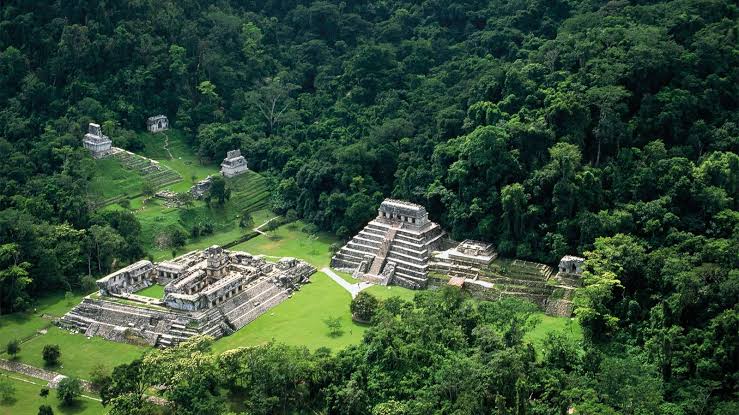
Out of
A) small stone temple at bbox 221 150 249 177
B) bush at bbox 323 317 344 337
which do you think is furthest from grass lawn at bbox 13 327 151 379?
small stone temple at bbox 221 150 249 177

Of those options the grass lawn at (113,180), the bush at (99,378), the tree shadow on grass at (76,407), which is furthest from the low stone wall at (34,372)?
the grass lawn at (113,180)

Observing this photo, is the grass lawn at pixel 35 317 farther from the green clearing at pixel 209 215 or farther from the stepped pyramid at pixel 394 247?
the stepped pyramid at pixel 394 247

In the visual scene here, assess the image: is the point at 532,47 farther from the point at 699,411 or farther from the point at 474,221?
the point at 699,411

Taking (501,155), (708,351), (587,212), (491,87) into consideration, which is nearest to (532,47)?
(491,87)

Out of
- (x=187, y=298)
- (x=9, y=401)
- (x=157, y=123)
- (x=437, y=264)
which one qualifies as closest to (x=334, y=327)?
(x=187, y=298)

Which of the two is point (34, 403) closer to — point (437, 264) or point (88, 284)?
point (88, 284)
